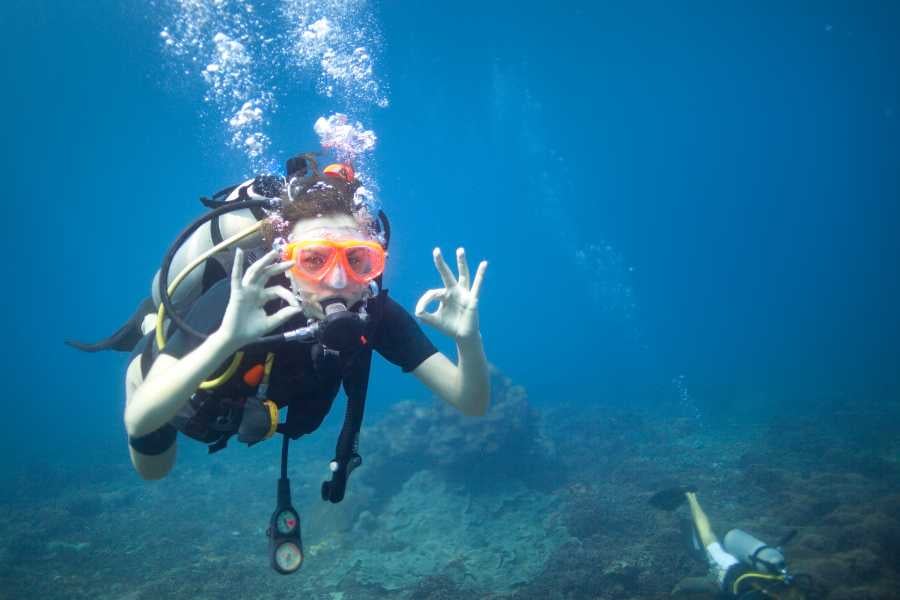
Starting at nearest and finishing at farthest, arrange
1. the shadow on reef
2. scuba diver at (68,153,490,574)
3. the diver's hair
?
scuba diver at (68,153,490,574) < the diver's hair < the shadow on reef

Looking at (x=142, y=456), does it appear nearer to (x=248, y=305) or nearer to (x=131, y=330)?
(x=131, y=330)

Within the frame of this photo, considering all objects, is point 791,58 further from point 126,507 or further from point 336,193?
point 126,507

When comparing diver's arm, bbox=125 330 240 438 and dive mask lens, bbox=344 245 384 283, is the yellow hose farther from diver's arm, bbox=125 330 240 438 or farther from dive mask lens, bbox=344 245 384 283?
diver's arm, bbox=125 330 240 438

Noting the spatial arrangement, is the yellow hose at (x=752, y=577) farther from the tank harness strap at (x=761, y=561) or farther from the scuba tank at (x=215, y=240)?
the scuba tank at (x=215, y=240)

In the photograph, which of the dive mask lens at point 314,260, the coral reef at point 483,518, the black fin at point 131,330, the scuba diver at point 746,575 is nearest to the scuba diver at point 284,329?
the dive mask lens at point 314,260

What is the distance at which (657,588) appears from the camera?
7387mm

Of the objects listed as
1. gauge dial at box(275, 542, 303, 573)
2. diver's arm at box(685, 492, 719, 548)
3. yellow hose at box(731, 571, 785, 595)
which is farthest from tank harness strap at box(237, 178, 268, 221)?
diver's arm at box(685, 492, 719, 548)

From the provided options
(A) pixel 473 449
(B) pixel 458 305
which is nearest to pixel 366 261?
(B) pixel 458 305

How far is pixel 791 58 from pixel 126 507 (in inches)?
2345

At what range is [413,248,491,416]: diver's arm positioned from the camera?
3.06 m

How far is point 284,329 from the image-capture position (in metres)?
3.02

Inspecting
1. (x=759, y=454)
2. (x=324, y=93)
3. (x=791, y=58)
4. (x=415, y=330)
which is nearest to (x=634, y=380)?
(x=759, y=454)

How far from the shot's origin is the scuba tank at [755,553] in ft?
20.7

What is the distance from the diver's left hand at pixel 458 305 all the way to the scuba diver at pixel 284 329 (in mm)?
10
